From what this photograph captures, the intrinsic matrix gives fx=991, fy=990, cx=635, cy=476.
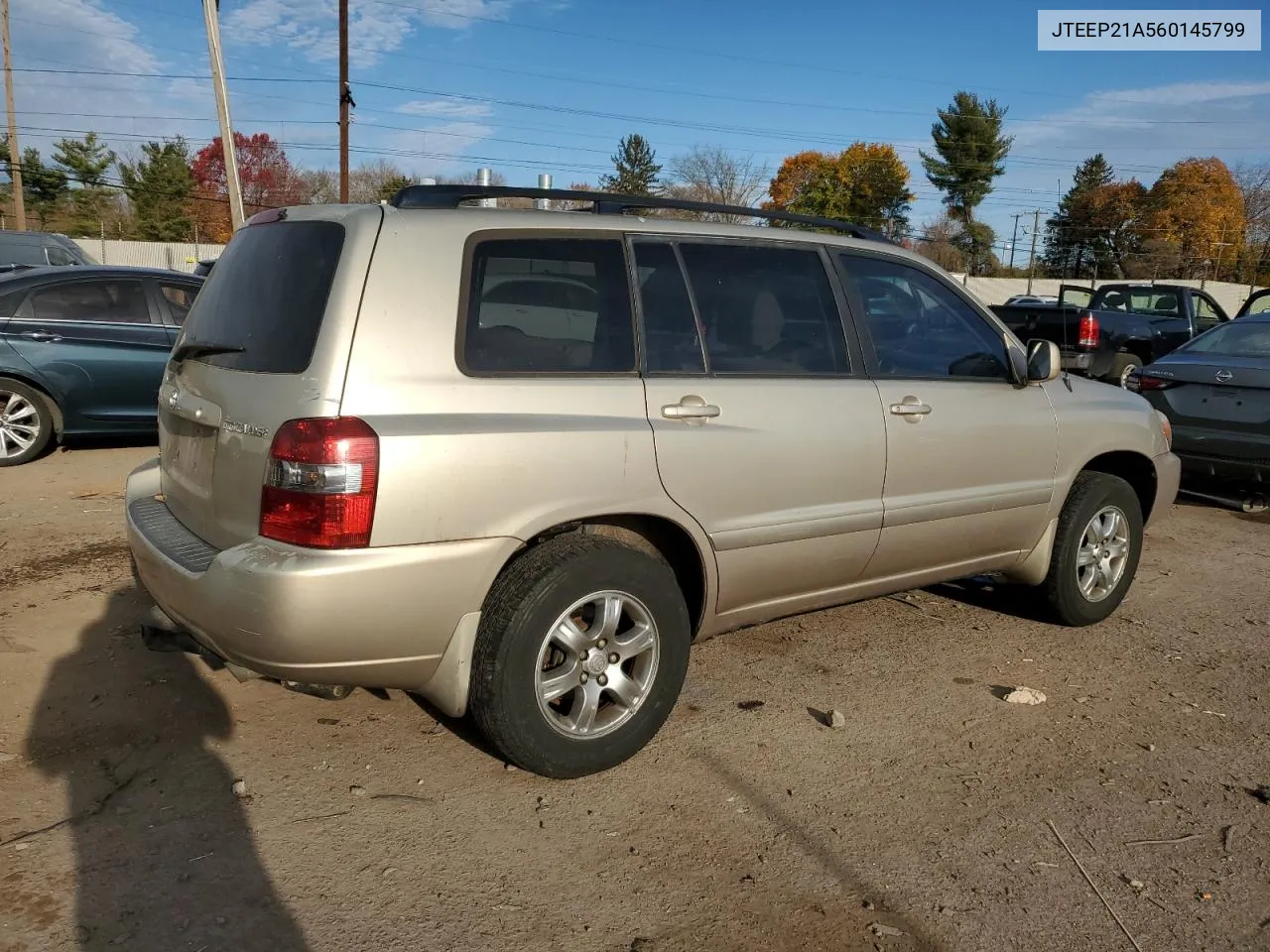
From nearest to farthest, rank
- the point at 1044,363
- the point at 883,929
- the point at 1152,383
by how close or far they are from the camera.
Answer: the point at 883,929, the point at 1044,363, the point at 1152,383

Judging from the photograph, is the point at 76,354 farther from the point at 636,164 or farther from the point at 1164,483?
the point at 636,164

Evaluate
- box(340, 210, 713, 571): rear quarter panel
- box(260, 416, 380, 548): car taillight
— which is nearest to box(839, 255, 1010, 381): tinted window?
box(340, 210, 713, 571): rear quarter panel

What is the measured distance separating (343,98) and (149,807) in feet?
77.5

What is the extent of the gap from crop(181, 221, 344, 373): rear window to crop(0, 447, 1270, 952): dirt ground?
135 cm

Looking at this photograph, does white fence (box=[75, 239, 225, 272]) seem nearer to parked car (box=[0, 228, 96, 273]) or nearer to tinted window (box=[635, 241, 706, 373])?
parked car (box=[0, 228, 96, 273])

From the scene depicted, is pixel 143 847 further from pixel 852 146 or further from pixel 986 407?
pixel 852 146

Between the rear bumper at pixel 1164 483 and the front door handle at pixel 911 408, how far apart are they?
1.80 m

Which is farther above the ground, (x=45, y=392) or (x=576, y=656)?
(x=45, y=392)

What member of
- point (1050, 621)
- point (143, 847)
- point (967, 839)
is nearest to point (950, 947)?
point (967, 839)

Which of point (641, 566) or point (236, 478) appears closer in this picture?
point (236, 478)

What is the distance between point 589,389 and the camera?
316cm

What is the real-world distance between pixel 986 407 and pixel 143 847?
351 centimetres

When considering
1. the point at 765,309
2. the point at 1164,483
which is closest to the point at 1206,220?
the point at 1164,483

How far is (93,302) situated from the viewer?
8125 millimetres
